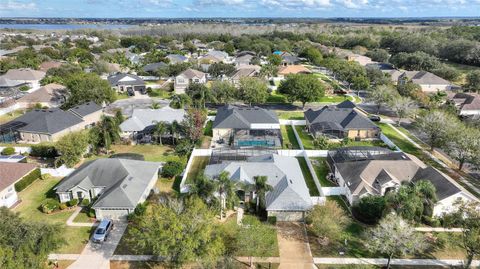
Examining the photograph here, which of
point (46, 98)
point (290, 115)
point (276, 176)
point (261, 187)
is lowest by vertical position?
point (290, 115)

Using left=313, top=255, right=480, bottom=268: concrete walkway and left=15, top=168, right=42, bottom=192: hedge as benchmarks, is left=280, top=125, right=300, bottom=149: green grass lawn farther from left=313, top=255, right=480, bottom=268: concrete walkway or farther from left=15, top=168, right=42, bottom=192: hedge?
left=15, top=168, right=42, bottom=192: hedge

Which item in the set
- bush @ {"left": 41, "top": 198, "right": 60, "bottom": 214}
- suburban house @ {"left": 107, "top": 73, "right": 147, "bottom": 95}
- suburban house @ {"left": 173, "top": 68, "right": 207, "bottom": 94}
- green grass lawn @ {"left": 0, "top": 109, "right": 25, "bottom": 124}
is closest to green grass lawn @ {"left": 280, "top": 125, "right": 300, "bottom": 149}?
bush @ {"left": 41, "top": 198, "right": 60, "bottom": 214}

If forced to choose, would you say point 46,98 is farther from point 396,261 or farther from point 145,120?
point 396,261

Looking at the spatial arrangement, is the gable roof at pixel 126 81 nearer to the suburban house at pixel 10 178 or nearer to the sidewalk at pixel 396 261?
the suburban house at pixel 10 178

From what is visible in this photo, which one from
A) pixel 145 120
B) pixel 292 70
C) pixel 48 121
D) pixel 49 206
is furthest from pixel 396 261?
pixel 292 70

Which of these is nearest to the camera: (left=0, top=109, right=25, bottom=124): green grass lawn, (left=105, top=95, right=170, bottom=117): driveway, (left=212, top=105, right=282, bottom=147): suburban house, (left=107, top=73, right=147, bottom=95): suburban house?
(left=212, top=105, right=282, bottom=147): suburban house

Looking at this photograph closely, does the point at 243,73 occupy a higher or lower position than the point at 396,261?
higher

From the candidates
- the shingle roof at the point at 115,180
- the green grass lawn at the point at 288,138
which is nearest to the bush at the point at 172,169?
the shingle roof at the point at 115,180
